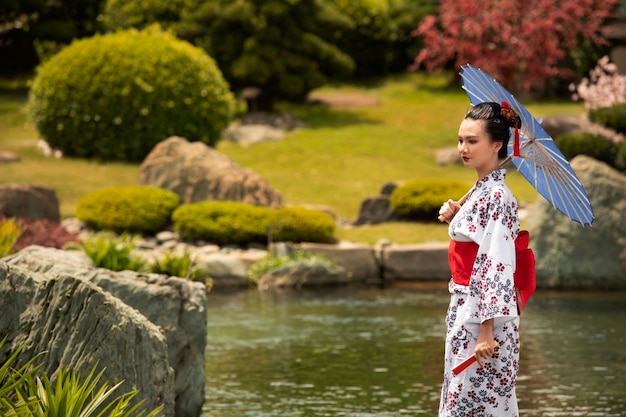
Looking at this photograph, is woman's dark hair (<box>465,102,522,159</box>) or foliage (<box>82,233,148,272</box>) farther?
foliage (<box>82,233,148,272</box>)

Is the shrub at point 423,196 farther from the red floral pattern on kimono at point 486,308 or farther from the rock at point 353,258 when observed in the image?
the red floral pattern on kimono at point 486,308

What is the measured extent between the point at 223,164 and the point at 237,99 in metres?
14.1

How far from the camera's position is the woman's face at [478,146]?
544cm

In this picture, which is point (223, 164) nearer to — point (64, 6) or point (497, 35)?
point (497, 35)

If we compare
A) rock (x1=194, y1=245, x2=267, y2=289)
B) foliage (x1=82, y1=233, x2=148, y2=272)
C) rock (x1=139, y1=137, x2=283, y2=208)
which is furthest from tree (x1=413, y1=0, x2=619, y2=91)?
foliage (x1=82, y1=233, x2=148, y2=272)

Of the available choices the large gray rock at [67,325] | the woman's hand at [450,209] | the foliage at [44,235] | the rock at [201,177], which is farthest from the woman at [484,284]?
the rock at [201,177]

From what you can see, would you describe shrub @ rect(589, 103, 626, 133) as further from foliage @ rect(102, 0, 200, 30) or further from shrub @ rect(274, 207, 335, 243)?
foliage @ rect(102, 0, 200, 30)

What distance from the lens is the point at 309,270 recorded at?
16.8m

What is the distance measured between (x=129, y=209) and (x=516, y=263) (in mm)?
13728

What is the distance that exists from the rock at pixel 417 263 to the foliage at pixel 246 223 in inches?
49.8

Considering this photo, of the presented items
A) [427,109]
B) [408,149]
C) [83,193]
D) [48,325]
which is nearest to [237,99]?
[427,109]

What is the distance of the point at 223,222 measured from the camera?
17.9 metres

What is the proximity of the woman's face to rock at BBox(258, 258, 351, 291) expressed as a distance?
1128 cm

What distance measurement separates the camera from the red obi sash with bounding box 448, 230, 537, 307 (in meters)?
5.39
